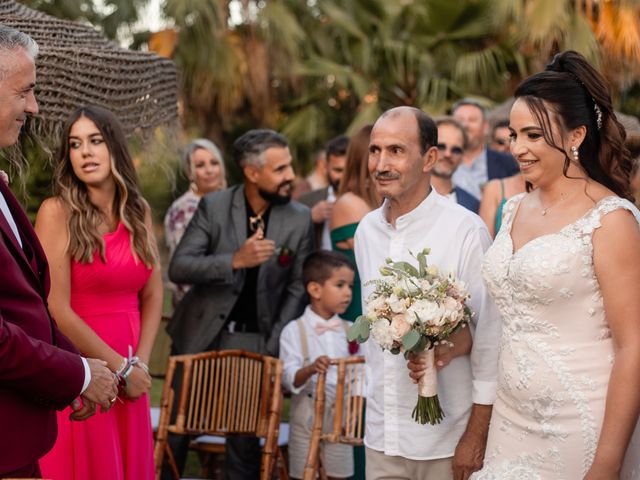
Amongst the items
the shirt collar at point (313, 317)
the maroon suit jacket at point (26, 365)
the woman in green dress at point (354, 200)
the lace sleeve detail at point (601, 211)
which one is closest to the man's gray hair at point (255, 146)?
the woman in green dress at point (354, 200)

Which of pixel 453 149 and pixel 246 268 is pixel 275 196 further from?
pixel 453 149

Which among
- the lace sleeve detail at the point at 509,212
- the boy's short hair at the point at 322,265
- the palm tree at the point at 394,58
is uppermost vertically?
the palm tree at the point at 394,58

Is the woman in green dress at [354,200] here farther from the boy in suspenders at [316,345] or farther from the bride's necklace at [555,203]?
the bride's necklace at [555,203]

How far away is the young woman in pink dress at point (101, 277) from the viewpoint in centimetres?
459

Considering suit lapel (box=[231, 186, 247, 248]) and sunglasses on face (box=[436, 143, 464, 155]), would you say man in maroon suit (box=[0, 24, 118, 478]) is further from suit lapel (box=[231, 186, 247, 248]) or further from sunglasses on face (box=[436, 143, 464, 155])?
sunglasses on face (box=[436, 143, 464, 155])

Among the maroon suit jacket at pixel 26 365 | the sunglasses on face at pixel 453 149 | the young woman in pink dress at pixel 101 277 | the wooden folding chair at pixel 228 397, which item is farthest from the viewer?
the sunglasses on face at pixel 453 149

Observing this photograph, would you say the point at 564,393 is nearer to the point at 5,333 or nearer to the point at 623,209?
the point at 623,209

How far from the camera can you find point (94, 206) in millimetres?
4887

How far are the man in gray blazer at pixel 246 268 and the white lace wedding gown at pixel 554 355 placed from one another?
269 cm

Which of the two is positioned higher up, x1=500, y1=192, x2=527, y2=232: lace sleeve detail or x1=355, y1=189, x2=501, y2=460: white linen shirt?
x1=500, y1=192, x2=527, y2=232: lace sleeve detail

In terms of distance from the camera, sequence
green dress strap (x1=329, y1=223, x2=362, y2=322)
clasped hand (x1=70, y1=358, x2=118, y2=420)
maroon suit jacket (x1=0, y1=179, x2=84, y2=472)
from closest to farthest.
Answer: maroon suit jacket (x1=0, y1=179, x2=84, y2=472)
clasped hand (x1=70, y1=358, x2=118, y2=420)
green dress strap (x1=329, y1=223, x2=362, y2=322)

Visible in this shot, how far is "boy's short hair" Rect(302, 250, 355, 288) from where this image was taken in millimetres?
6172

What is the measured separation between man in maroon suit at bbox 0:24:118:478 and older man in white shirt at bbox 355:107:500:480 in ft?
Result: 3.85

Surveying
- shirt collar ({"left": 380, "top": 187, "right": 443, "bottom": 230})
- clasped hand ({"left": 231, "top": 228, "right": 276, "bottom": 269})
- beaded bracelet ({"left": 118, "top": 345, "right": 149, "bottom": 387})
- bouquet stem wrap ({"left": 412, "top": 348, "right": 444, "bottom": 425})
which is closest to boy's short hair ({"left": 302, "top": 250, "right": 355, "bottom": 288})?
clasped hand ({"left": 231, "top": 228, "right": 276, "bottom": 269})
